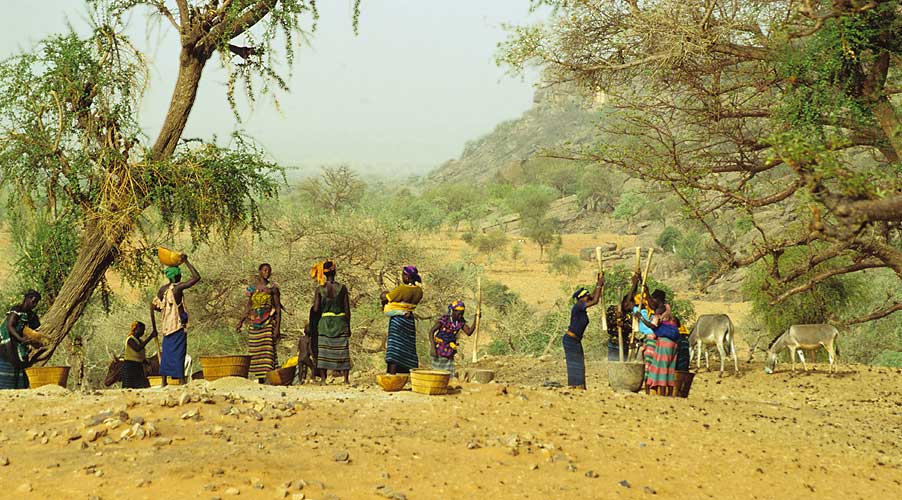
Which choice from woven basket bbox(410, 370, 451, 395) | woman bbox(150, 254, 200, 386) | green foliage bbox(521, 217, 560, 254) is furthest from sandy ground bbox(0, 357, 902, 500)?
green foliage bbox(521, 217, 560, 254)

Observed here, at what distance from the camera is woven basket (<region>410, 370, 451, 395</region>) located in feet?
33.7

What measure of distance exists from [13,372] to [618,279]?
1341 centimetres

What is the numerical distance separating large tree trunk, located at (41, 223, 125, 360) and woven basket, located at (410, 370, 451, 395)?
18.5ft

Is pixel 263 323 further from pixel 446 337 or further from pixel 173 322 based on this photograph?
pixel 446 337

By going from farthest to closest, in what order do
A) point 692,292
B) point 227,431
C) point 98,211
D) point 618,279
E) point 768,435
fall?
point 692,292 < point 618,279 < point 98,211 < point 768,435 < point 227,431

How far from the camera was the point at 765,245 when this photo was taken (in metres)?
14.2

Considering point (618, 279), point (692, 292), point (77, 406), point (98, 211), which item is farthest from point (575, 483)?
point (692, 292)

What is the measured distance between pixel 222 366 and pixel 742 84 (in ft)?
30.0

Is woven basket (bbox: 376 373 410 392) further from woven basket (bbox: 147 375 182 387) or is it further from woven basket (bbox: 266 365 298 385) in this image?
woven basket (bbox: 147 375 182 387)

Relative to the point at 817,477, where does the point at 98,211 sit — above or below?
above

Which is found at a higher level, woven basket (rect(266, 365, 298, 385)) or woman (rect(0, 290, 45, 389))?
woman (rect(0, 290, 45, 389))

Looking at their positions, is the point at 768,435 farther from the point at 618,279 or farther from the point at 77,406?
the point at 618,279

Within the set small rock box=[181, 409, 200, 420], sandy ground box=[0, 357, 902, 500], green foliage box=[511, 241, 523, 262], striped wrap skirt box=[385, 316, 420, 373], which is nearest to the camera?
sandy ground box=[0, 357, 902, 500]

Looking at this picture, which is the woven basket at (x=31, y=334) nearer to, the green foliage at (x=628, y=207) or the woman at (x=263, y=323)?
the woman at (x=263, y=323)
